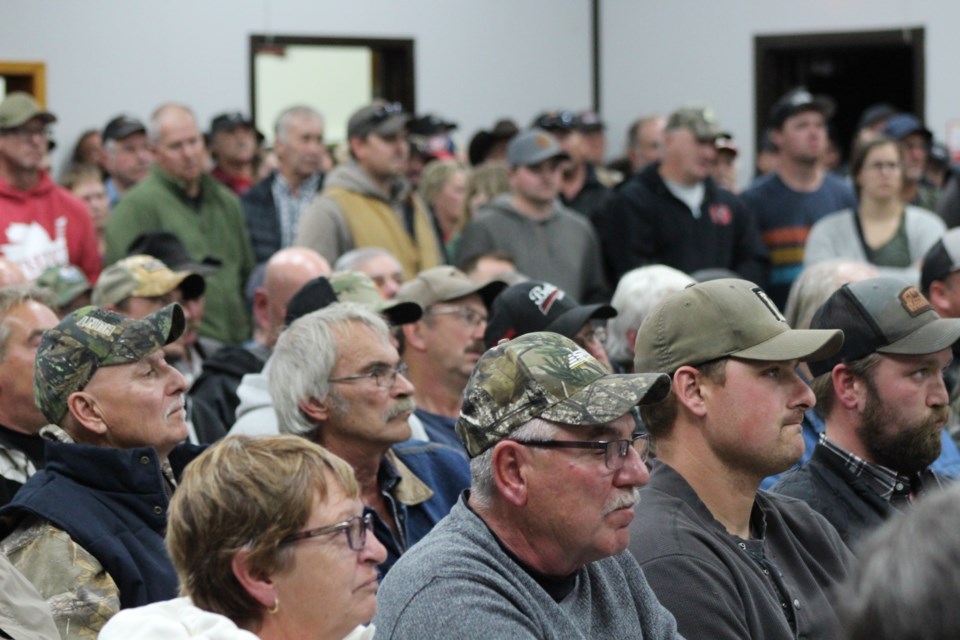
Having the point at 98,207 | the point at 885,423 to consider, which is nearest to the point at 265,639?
the point at 885,423

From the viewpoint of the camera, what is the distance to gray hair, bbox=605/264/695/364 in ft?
15.4

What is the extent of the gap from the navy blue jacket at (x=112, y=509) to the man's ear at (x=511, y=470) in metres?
0.89

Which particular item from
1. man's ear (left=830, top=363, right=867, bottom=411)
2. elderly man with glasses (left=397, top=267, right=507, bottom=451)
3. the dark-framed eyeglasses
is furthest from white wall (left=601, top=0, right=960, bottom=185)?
man's ear (left=830, top=363, right=867, bottom=411)

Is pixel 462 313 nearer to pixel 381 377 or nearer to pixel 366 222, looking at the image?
pixel 381 377

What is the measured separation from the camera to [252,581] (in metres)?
2.25

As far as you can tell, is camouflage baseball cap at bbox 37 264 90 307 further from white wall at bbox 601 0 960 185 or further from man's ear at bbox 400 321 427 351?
white wall at bbox 601 0 960 185

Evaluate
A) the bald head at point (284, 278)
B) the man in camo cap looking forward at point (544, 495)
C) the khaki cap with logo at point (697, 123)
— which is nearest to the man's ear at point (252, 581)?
the man in camo cap looking forward at point (544, 495)

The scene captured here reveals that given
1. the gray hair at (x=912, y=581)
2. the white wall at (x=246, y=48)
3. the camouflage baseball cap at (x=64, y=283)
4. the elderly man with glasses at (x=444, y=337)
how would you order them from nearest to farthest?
the gray hair at (x=912, y=581) → the elderly man with glasses at (x=444, y=337) → the camouflage baseball cap at (x=64, y=283) → the white wall at (x=246, y=48)

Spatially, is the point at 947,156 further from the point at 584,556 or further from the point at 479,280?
the point at 584,556

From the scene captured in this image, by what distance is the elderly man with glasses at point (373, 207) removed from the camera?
6.47m

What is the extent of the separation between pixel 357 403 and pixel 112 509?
2.44 feet

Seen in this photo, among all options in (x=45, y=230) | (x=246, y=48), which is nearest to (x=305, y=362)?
(x=45, y=230)

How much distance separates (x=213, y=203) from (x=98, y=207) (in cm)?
111

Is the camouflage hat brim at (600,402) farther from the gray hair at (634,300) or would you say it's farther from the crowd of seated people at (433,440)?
the gray hair at (634,300)
